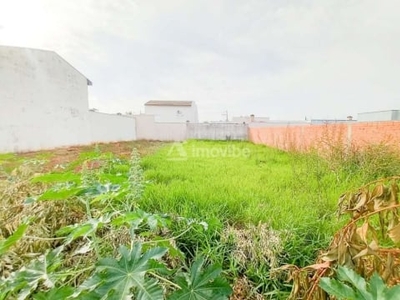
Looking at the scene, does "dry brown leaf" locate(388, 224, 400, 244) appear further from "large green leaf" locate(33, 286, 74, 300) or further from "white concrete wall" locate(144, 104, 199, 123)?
"white concrete wall" locate(144, 104, 199, 123)

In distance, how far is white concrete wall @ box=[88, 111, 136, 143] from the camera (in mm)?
12705

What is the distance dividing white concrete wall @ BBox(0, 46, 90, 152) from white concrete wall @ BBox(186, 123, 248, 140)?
24.4ft

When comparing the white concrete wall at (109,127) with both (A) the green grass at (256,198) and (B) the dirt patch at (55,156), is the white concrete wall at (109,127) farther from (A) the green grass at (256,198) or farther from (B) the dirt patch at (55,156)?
(A) the green grass at (256,198)

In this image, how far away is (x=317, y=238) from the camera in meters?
1.56

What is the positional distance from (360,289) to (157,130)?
17775 mm

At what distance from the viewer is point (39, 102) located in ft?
30.2

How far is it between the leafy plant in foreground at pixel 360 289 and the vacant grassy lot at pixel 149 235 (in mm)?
392

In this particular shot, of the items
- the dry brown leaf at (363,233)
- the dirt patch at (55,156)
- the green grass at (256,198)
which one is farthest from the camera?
the dirt patch at (55,156)

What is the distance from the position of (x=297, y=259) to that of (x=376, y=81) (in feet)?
19.9

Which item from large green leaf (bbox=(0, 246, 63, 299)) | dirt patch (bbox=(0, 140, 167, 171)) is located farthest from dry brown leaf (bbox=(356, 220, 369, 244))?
dirt patch (bbox=(0, 140, 167, 171))

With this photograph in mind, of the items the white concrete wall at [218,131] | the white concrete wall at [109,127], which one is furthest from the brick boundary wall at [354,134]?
the white concrete wall at [109,127]

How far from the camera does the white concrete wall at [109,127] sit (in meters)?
12.7

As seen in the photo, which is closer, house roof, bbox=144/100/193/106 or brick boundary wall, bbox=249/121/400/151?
brick boundary wall, bbox=249/121/400/151

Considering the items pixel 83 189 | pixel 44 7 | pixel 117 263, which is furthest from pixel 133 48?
pixel 117 263
